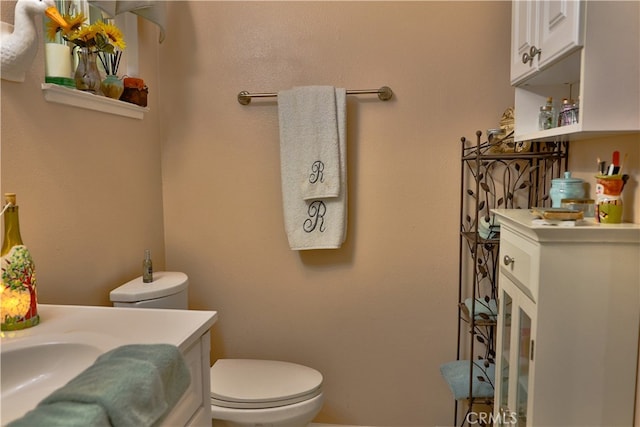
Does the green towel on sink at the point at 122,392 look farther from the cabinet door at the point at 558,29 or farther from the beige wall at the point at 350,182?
the cabinet door at the point at 558,29

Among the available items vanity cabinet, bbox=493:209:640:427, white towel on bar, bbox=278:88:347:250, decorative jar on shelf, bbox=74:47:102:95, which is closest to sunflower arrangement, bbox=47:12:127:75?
decorative jar on shelf, bbox=74:47:102:95

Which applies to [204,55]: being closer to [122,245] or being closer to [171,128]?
[171,128]

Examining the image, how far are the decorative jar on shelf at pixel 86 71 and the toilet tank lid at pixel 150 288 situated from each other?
686 mm

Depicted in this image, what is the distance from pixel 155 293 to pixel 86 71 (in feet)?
2.58

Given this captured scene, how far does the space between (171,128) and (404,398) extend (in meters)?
1.60

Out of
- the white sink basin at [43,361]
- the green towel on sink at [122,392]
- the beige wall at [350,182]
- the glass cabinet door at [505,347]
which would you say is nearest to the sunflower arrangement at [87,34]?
the beige wall at [350,182]

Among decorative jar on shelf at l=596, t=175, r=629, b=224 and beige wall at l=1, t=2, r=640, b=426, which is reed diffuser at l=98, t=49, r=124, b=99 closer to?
beige wall at l=1, t=2, r=640, b=426

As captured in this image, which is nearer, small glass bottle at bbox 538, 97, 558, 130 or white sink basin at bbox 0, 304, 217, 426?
white sink basin at bbox 0, 304, 217, 426

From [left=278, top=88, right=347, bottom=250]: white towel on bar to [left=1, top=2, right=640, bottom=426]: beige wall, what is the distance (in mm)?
97

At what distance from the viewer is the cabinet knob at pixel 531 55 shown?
1.44 metres

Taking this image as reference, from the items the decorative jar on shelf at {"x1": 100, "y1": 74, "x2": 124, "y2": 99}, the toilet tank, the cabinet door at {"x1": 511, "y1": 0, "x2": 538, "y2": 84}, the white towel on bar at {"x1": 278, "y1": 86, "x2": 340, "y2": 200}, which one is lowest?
the toilet tank

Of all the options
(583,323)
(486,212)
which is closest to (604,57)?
(583,323)

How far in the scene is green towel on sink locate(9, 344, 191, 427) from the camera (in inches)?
30.0

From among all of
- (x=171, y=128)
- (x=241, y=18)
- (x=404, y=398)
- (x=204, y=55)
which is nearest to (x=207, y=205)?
(x=171, y=128)
